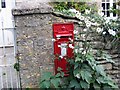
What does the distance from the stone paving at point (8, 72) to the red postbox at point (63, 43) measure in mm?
922

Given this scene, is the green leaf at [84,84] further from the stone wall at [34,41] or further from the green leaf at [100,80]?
the stone wall at [34,41]

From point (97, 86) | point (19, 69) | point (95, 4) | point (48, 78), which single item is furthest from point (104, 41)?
point (95, 4)

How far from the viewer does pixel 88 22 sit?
3.90 m

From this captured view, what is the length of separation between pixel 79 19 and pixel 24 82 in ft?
4.06

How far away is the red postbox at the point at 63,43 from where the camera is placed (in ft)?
13.1

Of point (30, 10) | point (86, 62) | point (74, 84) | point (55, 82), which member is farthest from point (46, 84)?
point (30, 10)

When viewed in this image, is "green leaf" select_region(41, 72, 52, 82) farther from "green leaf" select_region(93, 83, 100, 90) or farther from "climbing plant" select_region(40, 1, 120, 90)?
"green leaf" select_region(93, 83, 100, 90)

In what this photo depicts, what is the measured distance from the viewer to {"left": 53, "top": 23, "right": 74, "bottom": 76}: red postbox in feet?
13.1

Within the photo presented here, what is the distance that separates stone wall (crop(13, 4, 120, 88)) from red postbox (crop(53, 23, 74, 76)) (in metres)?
0.07

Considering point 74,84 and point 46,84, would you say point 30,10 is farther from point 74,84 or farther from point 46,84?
point 74,84

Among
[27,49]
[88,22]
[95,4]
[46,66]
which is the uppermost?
[95,4]

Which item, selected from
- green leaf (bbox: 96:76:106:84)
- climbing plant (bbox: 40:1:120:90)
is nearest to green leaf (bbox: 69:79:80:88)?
climbing plant (bbox: 40:1:120:90)

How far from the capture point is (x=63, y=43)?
4035 mm

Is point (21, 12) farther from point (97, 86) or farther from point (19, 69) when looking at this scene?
point (97, 86)
